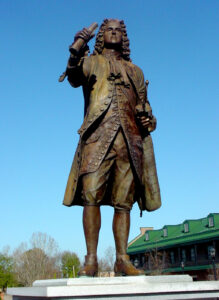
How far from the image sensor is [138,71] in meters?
5.70

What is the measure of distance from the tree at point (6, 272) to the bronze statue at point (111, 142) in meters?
47.1

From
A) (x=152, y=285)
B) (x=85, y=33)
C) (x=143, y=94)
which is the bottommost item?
(x=152, y=285)

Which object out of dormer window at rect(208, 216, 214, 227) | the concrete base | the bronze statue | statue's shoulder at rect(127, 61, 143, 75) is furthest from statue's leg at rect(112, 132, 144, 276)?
dormer window at rect(208, 216, 214, 227)

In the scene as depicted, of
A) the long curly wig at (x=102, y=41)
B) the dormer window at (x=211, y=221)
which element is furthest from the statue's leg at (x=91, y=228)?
the dormer window at (x=211, y=221)

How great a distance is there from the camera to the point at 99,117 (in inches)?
200

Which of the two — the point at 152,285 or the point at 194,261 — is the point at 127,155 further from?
the point at 194,261

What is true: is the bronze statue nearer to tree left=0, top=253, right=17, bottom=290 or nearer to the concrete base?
the concrete base

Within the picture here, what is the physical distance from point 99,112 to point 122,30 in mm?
Result: 1288

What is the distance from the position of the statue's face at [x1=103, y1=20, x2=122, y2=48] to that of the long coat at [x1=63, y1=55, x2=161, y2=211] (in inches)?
9.6

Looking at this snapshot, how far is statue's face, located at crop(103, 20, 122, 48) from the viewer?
217 inches

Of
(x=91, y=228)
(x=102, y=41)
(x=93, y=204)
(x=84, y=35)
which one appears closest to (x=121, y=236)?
(x=91, y=228)

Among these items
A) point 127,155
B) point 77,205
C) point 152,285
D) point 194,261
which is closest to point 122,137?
point 127,155

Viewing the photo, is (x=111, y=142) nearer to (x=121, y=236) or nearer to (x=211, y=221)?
(x=121, y=236)

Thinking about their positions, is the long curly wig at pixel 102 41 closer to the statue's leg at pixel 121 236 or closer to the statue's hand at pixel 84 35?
the statue's hand at pixel 84 35
